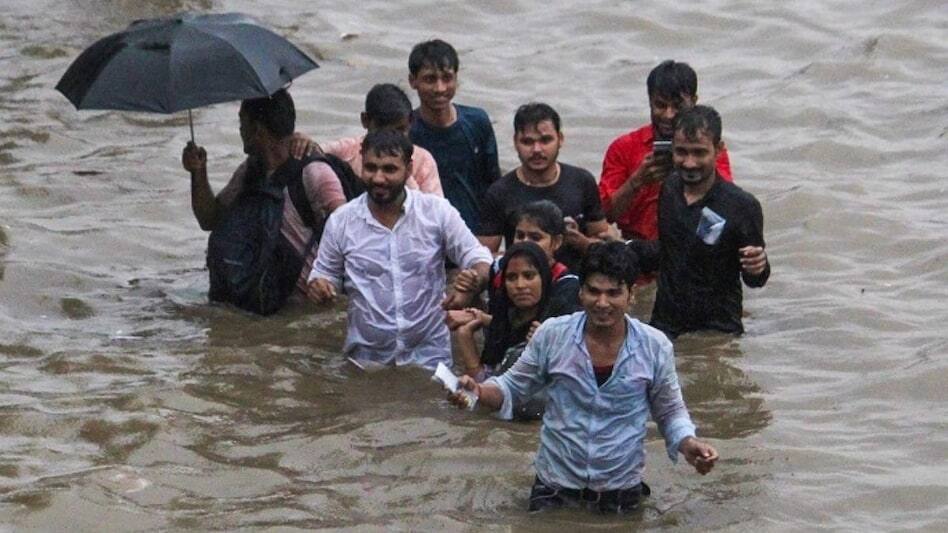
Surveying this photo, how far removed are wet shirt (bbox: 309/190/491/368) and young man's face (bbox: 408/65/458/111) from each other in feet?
3.32

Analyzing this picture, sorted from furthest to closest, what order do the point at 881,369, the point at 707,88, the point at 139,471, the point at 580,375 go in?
the point at 707,88 < the point at 881,369 < the point at 139,471 < the point at 580,375

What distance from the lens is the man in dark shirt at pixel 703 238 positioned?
895cm

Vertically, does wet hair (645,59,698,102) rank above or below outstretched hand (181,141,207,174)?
above

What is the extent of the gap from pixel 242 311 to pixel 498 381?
320 centimetres

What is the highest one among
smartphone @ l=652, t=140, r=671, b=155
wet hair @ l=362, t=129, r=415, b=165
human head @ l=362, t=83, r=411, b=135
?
human head @ l=362, t=83, r=411, b=135

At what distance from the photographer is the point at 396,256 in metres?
9.02

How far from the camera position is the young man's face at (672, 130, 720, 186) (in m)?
8.94

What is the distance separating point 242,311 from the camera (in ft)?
34.1

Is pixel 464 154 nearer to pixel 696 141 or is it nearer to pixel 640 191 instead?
pixel 640 191

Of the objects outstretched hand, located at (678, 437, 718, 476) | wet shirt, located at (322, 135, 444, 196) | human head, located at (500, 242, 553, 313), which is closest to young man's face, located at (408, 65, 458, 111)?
wet shirt, located at (322, 135, 444, 196)

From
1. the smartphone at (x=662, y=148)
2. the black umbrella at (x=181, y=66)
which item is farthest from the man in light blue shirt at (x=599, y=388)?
the black umbrella at (x=181, y=66)

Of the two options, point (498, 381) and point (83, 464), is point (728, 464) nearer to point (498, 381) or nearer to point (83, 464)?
point (498, 381)

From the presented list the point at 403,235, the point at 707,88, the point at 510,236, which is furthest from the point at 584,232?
the point at 707,88

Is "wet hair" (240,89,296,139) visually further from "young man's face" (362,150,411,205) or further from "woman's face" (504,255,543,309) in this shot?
"woman's face" (504,255,543,309)
